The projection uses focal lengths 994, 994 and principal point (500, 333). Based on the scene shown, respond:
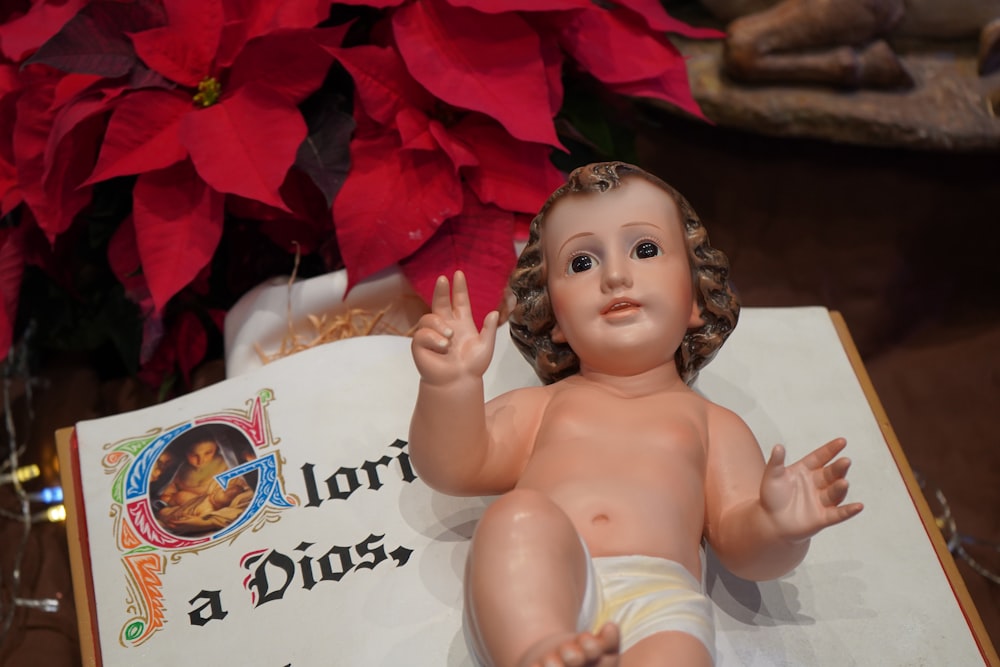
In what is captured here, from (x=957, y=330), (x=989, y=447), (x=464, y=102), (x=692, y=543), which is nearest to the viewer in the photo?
(x=692, y=543)

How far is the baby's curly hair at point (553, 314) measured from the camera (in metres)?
1.11

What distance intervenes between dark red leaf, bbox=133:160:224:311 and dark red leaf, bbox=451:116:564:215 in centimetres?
35

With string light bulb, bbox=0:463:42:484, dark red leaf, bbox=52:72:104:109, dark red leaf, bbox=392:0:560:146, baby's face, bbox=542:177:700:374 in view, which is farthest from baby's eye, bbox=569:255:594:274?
string light bulb, bbox=0:463:42:484

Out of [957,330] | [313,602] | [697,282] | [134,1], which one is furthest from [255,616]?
[957,330]

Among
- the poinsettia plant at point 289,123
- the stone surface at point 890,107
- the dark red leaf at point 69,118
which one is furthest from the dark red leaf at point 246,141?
the stone surface at point 890,107

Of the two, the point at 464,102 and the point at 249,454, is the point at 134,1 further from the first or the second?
the point at 249,454

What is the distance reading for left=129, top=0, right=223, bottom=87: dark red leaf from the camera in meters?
1.27

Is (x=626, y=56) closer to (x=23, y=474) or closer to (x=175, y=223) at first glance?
(x=175, y=223)

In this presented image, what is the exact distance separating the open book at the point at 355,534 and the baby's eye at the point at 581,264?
0.26 meters

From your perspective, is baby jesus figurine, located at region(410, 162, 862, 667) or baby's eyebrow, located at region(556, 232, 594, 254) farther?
baby's eyebrow, located at region(556, 232, 594, 254)

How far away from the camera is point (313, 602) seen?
42.0 inches

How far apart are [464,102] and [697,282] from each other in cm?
39

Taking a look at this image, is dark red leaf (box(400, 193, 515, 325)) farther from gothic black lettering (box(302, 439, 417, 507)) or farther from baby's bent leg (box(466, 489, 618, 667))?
baby's bent leg (box(466, 489, 618, 667))

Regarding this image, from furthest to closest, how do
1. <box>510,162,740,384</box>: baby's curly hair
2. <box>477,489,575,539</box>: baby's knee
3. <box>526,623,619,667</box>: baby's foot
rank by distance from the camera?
<box>510,162,740,384</box>: baby's curly hair → <box>477,489,575,539</box>: baby's knee → <box>526,623,619,667</box>: baby's foot
